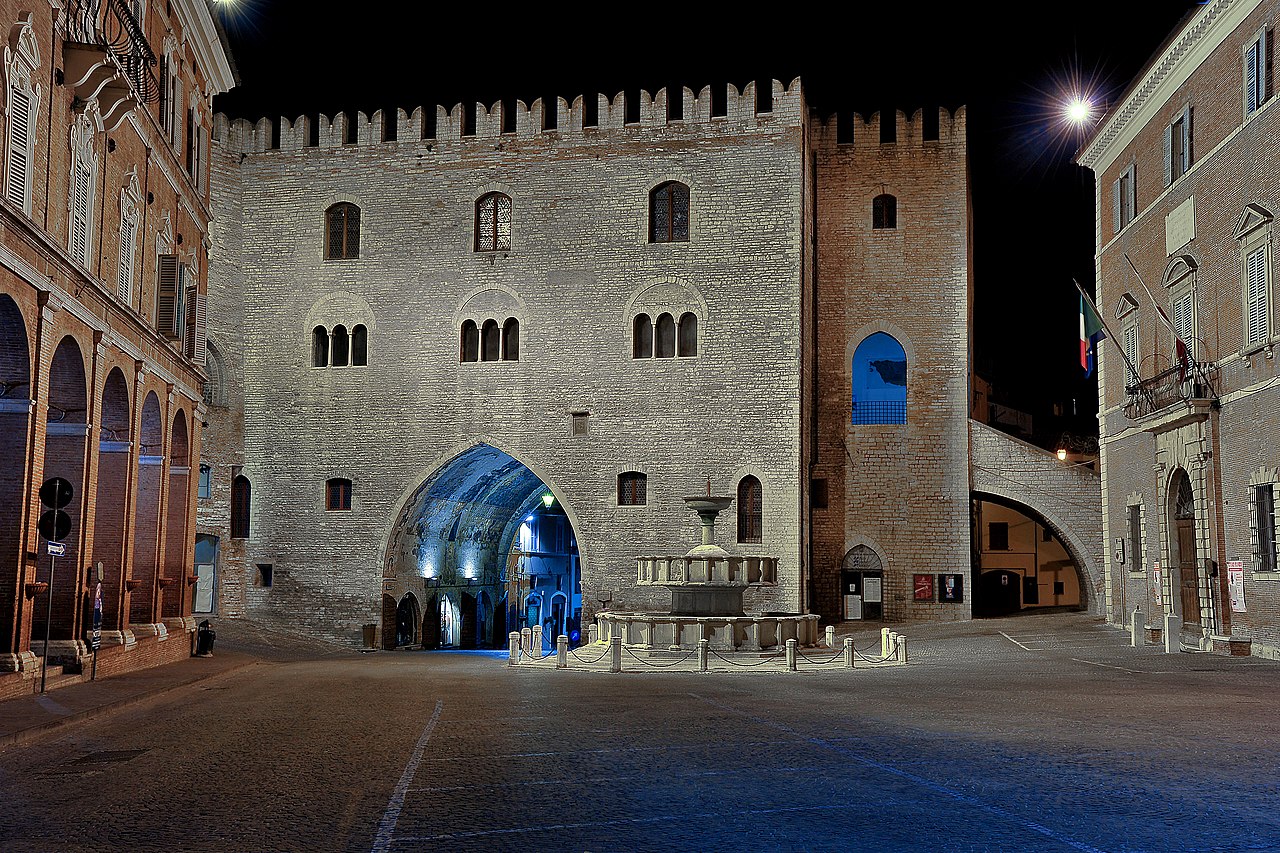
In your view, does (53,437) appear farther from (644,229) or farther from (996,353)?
(996,353)

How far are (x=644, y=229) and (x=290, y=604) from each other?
1352 centimetres

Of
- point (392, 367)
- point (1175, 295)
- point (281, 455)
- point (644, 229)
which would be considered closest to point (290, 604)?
point (281, 455)

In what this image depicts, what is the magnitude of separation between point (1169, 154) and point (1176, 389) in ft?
15.7

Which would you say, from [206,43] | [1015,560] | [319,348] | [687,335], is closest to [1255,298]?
[687,335]

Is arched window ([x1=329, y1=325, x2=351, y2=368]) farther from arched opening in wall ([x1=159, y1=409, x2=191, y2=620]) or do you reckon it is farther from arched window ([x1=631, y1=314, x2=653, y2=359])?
arched opening in wall ([x1=159, y1=409, x2=191, y2=620])

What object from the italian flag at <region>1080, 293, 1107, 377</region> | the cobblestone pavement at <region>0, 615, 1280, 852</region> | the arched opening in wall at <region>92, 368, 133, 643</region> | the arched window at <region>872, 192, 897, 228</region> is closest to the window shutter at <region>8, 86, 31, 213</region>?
the arched opening in wall at <region>92, 368, 133, 643</region>

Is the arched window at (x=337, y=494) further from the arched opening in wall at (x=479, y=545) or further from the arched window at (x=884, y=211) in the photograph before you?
the arched window at (x=884, y=211)

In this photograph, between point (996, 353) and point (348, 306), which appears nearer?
point (348, 306)

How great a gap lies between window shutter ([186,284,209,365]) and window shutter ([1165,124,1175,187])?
60.7ft

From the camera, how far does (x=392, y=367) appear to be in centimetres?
3262

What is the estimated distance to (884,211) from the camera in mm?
33875

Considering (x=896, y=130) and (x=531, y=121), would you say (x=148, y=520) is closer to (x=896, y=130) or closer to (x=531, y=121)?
(x=531, y=121)

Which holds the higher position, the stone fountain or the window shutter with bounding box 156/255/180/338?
the window shutter with bounding box 156/255/180/338

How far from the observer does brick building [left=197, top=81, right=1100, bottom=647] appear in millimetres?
31156
